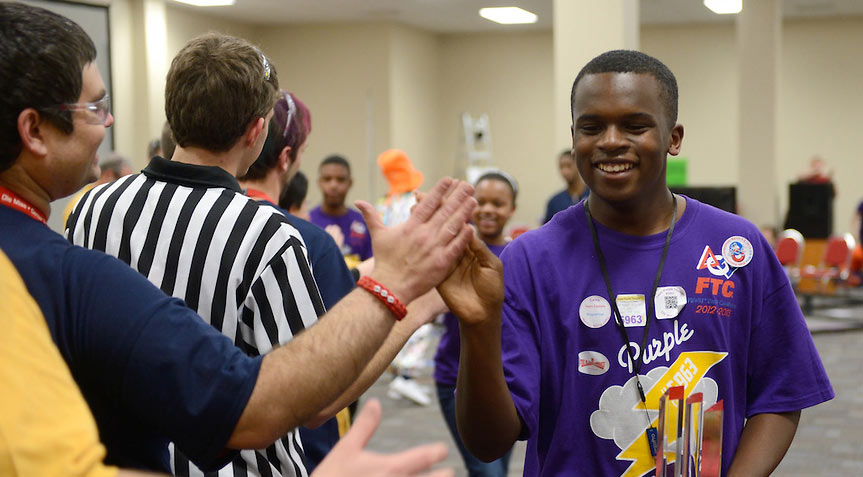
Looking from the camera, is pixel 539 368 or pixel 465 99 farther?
pixel 465 99

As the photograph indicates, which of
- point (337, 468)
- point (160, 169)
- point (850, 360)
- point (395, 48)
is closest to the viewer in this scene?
point (337, 468)

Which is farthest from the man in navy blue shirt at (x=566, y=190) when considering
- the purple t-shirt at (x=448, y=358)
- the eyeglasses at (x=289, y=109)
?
the eyeglasses at (x=289, y=109)

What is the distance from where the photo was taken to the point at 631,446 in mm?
1682

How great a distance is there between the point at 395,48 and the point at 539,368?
573 inches

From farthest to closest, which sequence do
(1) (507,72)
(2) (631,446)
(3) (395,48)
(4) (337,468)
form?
(1) (507,72), (3) (395,48), (2) (631,446), (4) (337,468)

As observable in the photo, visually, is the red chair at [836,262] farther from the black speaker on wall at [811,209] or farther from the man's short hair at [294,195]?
the man's short hair at [294,195]

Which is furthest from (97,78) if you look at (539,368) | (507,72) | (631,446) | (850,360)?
(507,72)

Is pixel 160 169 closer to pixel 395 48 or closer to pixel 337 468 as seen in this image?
pixel 337 468

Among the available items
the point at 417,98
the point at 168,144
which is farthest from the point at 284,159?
the point at 417,98

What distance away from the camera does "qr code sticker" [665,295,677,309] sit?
5.63 feet

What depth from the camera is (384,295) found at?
128cm

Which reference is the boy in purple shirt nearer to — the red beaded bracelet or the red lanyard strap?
the red beaded bracelet

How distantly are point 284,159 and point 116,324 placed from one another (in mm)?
1260

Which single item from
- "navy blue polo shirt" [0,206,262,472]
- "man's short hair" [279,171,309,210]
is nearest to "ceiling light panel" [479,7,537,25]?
"man's short hair" [279,171,309,210]
